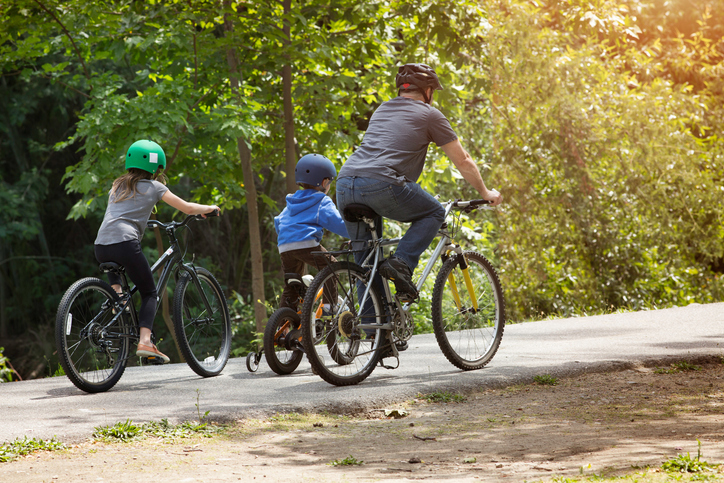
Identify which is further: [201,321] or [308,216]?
[201,321]

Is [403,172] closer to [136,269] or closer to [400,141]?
[400,141]

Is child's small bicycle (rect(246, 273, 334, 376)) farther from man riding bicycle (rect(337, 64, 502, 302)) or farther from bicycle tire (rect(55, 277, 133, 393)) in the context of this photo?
bicycle tire (rect(55, 277, 133, 393))

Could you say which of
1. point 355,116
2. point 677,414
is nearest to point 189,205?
point 677,414

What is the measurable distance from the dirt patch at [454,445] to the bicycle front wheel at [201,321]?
4.63 ft

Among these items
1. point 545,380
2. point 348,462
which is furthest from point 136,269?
point 545,380

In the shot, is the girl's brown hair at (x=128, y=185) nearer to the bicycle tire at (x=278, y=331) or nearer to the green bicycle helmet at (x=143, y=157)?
the green bicycle helmet at (x=143, y=157)

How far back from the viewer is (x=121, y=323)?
5.65 metres

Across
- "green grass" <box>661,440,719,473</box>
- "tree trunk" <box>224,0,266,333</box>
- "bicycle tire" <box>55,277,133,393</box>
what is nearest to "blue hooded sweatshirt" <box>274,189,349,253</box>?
"bicycle tire" <box>55,277,133,393</box>

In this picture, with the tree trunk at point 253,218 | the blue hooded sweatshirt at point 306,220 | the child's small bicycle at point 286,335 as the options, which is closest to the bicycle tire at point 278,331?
the child's small bicycle at point 286,335

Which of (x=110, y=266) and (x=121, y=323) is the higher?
(x=110, y=266)

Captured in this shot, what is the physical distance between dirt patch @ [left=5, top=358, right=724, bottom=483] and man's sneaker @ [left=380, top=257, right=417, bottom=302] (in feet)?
2.43

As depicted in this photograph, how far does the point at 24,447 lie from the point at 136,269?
75.3 inches

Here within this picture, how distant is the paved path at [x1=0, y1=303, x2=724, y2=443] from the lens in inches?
184

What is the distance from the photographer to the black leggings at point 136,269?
18.5 feet
